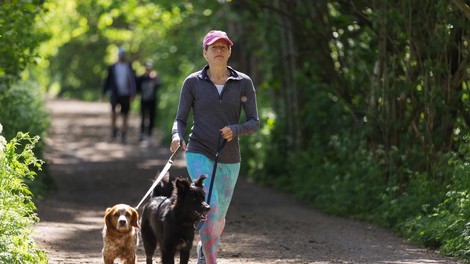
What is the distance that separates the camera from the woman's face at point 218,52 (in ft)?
27.9

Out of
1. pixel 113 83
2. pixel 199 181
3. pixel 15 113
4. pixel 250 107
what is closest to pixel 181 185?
pixel 199 181

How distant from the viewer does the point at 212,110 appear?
8.62m

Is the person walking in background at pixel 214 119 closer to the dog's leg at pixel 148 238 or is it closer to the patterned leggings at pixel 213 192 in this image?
the patterned leggings at pixel 213 192

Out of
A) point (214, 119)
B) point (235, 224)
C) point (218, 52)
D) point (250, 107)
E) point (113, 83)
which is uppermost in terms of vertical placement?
point (113, 83)

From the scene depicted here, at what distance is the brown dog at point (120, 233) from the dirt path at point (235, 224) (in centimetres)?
187

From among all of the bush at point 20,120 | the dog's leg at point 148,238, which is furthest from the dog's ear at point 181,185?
the bush at point 20,120

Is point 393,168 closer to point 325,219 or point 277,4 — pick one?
point 325,219

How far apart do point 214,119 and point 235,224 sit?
17.7 feet

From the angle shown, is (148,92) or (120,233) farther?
(148,92)

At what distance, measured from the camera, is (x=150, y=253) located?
9.21m

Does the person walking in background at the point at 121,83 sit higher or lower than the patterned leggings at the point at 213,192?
higher

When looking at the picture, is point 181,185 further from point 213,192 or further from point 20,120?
point 20,120

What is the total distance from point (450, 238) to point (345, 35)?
21.7 ft

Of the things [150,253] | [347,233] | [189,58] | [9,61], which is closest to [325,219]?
[347,233]
